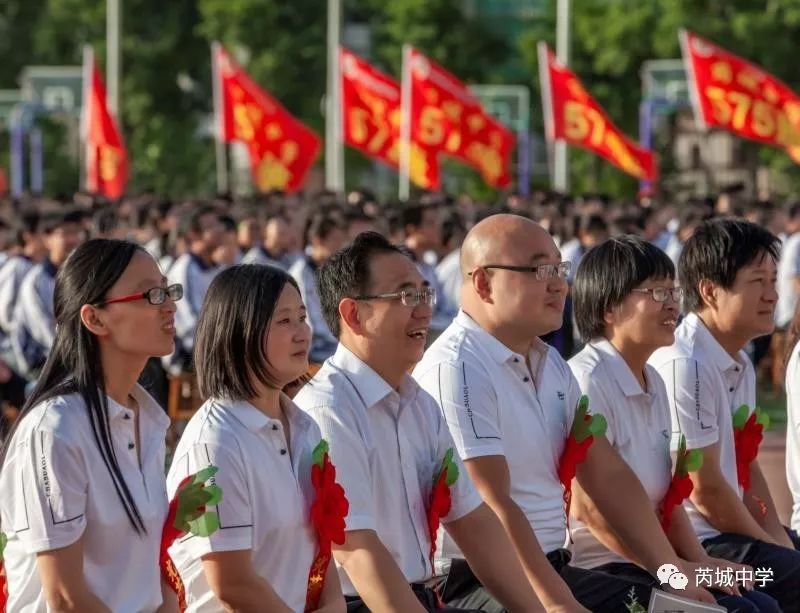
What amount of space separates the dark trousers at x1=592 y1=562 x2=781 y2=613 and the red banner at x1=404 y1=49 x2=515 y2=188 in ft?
43.2

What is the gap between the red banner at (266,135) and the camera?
19703 mm

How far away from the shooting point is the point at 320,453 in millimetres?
4516

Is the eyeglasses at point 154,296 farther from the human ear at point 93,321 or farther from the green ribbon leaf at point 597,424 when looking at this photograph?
the green ribbon leaf at point 597,424

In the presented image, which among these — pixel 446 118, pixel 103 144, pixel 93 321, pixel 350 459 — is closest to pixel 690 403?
pixel 350 459

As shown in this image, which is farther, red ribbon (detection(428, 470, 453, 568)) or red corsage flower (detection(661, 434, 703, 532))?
red corsage flower (detection(661, 434, 703, 532))

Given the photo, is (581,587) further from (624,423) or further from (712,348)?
(712,348)

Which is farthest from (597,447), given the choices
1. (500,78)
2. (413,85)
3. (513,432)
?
(500,78)

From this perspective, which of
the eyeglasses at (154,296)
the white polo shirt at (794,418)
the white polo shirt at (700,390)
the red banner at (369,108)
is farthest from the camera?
the red banner at (369,108)

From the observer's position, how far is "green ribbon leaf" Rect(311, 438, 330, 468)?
4512 mm

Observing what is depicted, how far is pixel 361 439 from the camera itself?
4836 mm

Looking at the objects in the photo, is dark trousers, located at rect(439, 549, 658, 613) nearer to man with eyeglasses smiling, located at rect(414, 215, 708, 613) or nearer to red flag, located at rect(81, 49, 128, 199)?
man with eyeglasses smiling, located at rect(414, 215, 708, 613)

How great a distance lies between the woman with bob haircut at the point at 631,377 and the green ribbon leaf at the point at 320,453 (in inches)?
55.7

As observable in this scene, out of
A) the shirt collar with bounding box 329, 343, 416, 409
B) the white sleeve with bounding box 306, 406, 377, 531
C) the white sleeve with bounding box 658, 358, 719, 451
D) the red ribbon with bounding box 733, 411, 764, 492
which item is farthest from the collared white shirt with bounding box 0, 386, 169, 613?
the red ribbon with bounding box 733, 411, 764, 492

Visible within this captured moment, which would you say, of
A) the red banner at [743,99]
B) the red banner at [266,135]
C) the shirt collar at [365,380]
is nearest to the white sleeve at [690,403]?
the shirt collar at [365,380]
